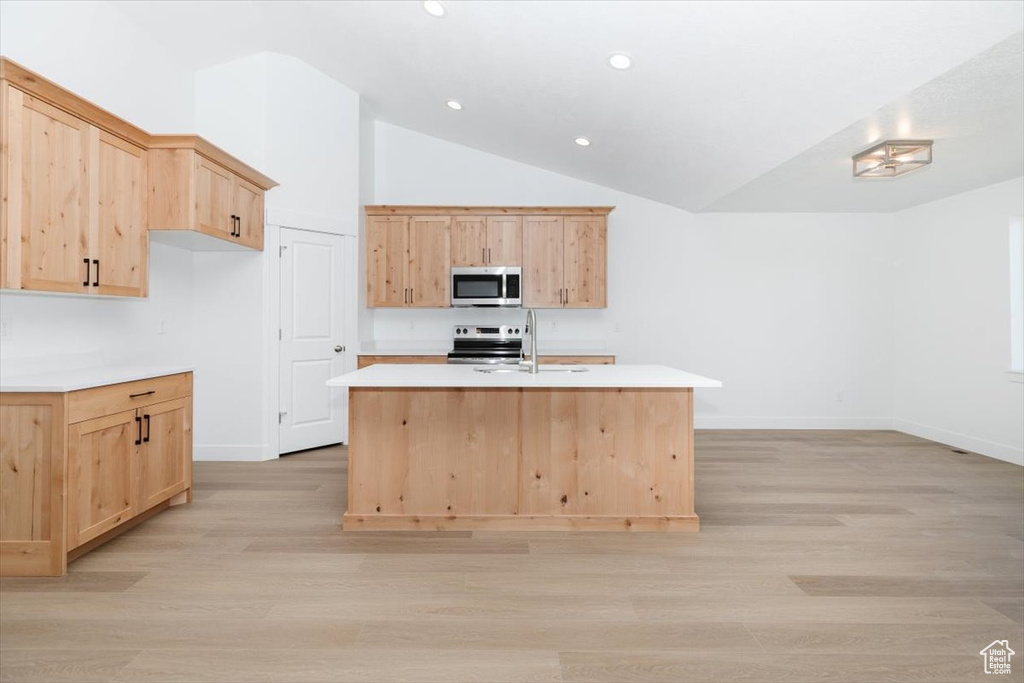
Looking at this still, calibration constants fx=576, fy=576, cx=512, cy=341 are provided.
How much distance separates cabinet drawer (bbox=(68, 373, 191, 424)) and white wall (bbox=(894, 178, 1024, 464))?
6493mm

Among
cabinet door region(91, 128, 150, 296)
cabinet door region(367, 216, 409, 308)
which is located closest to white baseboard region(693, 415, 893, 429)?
cabinet door region(367, 216, 409, 308)

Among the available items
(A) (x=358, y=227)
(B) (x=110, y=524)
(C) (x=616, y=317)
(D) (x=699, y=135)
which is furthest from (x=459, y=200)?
(B) (x=110, y=524)

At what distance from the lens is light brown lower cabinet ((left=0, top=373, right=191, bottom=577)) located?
2.65 meters

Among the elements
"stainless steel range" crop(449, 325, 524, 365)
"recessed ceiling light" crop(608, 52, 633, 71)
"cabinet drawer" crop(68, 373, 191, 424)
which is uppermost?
"recessed ceiling light" crop(608, 52, 633, 71)

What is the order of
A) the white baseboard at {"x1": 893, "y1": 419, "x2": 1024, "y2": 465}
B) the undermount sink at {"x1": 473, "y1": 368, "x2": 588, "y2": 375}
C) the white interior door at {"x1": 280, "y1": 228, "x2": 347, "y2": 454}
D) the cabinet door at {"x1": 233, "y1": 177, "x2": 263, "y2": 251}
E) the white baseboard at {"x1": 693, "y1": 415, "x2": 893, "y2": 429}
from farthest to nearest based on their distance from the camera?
the white baseboard at {"x1": 693, "y1": 415, "x2": 893, "y2": 429} → the white interior door at {"x1": 280, "y1": 228, "x2": 347, "y2": 454} → the white baseboard at {"x1": 893, "y1": 419, "x2": 1024, "y2": 465} → the cabinet door at {"x1": 233, "y1": 177, "x2": 263, "y2": 251} → the undermount sink at {"x1": 473, "y1": 368, "x2": 588, "y2": 375}

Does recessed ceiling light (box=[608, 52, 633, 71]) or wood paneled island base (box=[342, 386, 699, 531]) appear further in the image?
recessed ceiling light (box=[608, 52, 633, 71])

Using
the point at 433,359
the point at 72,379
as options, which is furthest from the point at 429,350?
the point at 72,379

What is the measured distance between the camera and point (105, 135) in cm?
335

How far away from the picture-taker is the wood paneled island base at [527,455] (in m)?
3.29

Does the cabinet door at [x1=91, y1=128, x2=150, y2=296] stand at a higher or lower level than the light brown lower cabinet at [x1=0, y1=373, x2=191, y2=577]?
higher

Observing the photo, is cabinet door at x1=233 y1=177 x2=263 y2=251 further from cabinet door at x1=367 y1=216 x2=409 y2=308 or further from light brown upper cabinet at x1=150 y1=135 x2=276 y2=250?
cabinet door at x1=367 y1=216 x2=409 y2=308

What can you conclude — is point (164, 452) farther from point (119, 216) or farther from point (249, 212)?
point (249, 212)

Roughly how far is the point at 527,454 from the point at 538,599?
0.98 meters

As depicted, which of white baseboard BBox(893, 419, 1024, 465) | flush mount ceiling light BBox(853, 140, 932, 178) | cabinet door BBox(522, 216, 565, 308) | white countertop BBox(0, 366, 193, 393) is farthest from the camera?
cabinet door BBox(522, 216, 565, 308)
